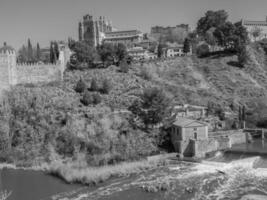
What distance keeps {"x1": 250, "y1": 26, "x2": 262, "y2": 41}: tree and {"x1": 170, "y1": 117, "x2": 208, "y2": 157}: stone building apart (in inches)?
1827

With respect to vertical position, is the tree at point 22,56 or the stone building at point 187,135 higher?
the tree at point 22,56

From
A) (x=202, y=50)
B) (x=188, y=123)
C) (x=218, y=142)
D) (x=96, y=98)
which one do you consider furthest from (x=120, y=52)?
(x=218, y=142)

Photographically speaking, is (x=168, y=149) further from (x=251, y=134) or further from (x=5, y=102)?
(x=5, y=102)

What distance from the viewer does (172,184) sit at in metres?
21.9

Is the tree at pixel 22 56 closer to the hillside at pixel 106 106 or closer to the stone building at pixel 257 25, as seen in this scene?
the hillside at pixel 106 106

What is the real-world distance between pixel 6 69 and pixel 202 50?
33.6 meters

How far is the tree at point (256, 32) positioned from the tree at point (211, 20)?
25.4 feet

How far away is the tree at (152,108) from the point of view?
102 feet

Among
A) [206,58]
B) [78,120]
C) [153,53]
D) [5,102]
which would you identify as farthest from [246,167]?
[153,53]

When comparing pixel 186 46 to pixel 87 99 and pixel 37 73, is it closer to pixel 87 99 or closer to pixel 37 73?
pixel 87 99

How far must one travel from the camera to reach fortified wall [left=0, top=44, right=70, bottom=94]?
3628 cm

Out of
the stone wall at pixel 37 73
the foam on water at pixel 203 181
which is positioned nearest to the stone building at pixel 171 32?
the stone wall at pixel 37 73

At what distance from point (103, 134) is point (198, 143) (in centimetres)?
843

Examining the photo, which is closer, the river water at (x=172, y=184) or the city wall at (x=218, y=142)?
the river water at (x=172, y=184)
